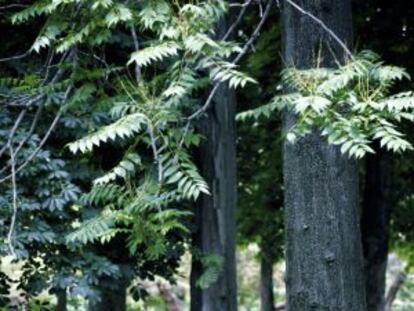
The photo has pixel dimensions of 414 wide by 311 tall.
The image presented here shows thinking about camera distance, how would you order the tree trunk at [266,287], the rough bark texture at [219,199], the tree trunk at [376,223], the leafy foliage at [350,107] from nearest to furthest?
the leafy foliage at [350,107] → the rough bark texture at [219,199] → the tree trunk at [376,223] → the tree trunk at [266,287]

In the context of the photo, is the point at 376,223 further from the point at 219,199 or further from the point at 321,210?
the point at 321,210

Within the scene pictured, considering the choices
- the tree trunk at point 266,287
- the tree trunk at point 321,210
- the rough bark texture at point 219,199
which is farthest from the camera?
the tree trunk at point 266,287

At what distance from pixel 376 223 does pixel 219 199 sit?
3514mm

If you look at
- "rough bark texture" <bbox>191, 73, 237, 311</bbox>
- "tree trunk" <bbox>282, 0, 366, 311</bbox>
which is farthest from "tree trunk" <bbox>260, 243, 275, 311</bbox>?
"tree trunk" <bbox>282, 0, 366, 311</bbox>

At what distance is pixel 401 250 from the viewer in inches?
521

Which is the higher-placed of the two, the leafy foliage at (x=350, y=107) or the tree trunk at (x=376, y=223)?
the tree trunk at (x=376, y=223)

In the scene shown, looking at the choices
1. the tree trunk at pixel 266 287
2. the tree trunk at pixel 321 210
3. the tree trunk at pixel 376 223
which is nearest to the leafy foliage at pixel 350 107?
the tree trunk at pixel 321 210

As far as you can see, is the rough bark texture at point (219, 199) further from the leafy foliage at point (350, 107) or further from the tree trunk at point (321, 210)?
the leafy foliage at point (350, 107)

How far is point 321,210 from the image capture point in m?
4.95

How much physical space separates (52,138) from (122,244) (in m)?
1.39

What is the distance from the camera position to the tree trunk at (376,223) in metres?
10.3

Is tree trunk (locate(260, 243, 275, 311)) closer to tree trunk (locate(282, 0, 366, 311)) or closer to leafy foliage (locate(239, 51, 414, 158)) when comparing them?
tree trunk (locate(282, 0, 366, 311))

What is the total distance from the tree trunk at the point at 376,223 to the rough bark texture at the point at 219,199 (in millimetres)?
Result: 3239

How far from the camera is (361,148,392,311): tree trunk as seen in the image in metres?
10.3
